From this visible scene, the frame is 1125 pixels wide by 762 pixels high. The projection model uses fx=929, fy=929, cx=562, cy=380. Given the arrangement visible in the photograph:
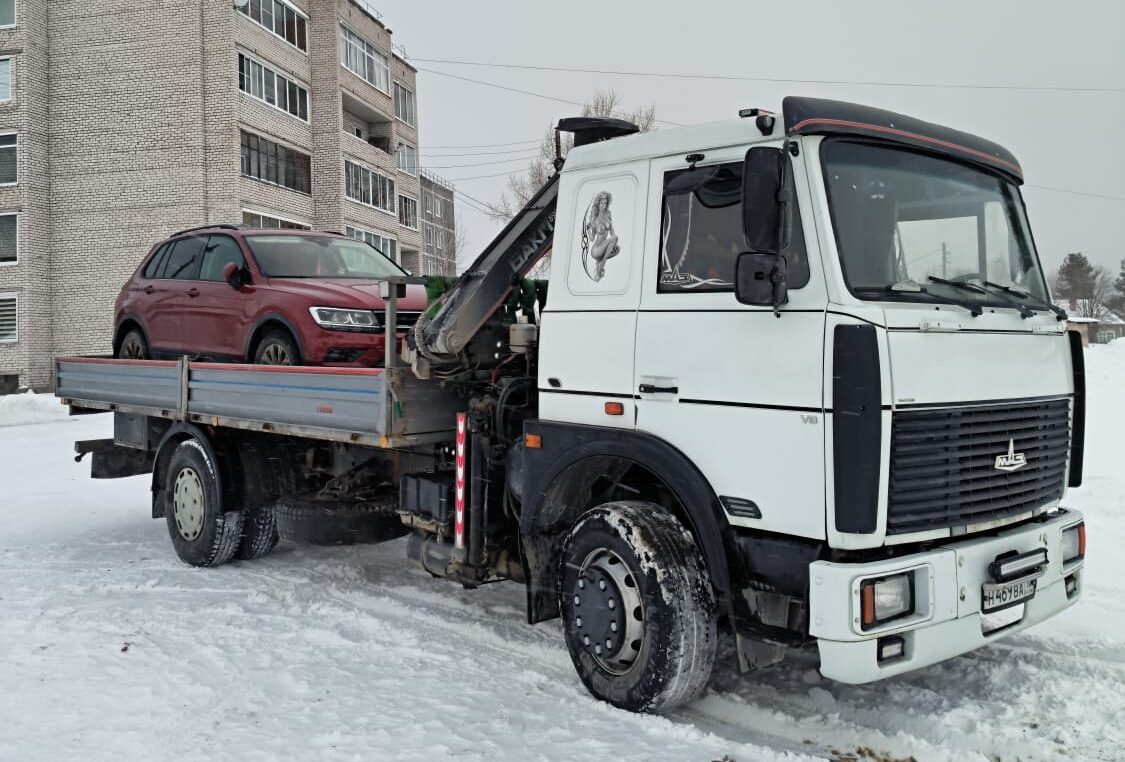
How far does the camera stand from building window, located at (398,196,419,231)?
43.3 meters

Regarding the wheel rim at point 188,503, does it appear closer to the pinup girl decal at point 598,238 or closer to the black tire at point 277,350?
the black tire at point 277,350

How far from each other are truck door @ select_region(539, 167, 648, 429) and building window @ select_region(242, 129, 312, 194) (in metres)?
28.0

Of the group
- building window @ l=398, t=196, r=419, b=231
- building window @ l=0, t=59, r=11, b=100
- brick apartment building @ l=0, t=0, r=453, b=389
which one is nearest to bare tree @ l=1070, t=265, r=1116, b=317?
building window @ l=398, t=196, r=419, b=231

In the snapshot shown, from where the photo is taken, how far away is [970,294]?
4059 mm

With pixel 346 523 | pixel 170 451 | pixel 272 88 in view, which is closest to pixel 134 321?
pixel 170 451

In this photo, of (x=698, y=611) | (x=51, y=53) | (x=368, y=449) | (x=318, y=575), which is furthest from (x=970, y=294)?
(x=51, y=53)

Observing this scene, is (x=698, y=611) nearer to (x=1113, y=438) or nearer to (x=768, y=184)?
(x=768, y=184)

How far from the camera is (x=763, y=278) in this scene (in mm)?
3682

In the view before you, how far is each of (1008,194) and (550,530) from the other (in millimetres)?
2868

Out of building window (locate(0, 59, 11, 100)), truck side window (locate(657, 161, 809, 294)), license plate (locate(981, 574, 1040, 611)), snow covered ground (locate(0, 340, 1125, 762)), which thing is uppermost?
building window (locate(0, 59, 11, 100))

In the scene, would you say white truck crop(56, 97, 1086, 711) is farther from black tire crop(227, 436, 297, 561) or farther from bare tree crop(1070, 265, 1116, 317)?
bare tree crop(1070, 265, 1116, 317)

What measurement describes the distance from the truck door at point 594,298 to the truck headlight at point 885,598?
1343 millimetres

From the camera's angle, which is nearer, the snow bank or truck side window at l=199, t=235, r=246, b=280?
truck side window at l=199, t=235, r=246, b=280

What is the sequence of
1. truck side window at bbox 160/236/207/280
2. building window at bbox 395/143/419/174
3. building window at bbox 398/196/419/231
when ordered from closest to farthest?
truck side window at bbox 160/236/207/280, building window at bbox 398/196/419/231, building window at bbox 395/143/419/174
